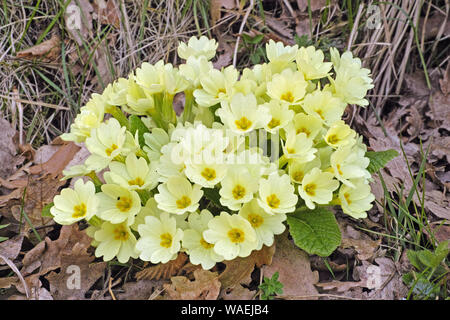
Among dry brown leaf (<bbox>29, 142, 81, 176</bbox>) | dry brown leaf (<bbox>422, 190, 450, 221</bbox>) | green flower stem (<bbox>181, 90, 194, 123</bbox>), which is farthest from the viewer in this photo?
dry brown leaf (<bbox>29, 142, 81, 176</bbox>)

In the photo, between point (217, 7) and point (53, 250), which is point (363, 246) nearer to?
point (53, 250)

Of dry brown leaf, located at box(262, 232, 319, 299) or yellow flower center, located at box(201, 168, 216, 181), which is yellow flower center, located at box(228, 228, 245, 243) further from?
dry brown leaf, located at box(262, 232, 319, 299)

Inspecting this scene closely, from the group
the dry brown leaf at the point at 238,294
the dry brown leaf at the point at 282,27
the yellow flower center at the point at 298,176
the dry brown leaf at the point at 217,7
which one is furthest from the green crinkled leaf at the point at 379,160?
the dry brown leaf at the point at 217,7

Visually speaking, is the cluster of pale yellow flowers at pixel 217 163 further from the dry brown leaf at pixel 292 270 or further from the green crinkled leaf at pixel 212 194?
the dry brown leaf at pixel 292 270

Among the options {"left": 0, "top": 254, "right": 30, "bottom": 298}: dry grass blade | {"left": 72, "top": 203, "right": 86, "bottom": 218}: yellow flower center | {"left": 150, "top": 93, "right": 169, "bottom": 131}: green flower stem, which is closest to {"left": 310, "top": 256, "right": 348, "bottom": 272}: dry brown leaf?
{"left": 150, "top": 93, "right": 169, "bottom": 131}: green flower stem

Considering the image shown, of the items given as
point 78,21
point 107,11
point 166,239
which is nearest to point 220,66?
point 107,11

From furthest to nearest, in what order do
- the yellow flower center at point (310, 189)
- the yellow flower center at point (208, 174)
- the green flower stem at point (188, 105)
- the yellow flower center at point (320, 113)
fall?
the green flower stem at point (188, 105) → the yellow flower center at point (320, 113) → the yellow flower center at point (310, 189) → the yellow flower center at point (208, 174)

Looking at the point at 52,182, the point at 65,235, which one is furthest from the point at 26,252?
the point at 52,182
